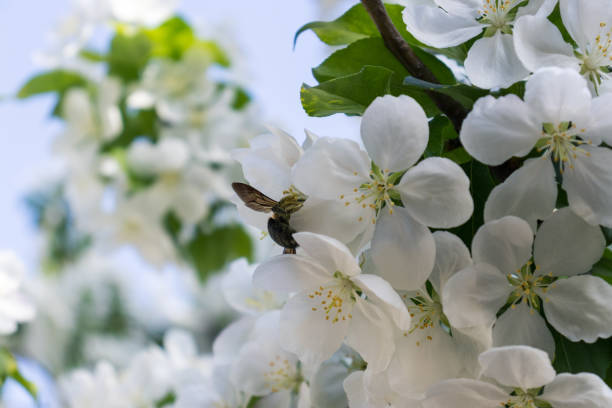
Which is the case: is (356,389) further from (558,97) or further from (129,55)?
(129,55)

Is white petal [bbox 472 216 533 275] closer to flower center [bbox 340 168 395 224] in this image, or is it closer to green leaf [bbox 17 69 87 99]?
flower center [bbox 340 168 395 224]

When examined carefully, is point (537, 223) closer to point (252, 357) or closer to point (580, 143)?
point (580, 143)

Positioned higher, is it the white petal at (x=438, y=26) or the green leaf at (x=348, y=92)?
the white petal at (x=438, y=26)

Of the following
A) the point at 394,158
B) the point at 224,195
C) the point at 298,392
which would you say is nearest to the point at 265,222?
the point at 394,158

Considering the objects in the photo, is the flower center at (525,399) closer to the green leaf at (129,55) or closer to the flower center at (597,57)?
the flower center at (597,57)

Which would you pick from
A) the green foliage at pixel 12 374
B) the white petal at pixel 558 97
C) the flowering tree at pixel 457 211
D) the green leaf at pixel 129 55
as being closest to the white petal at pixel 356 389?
the flowering tree at pixel 457 211

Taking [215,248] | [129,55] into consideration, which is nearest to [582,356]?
[215,248]
